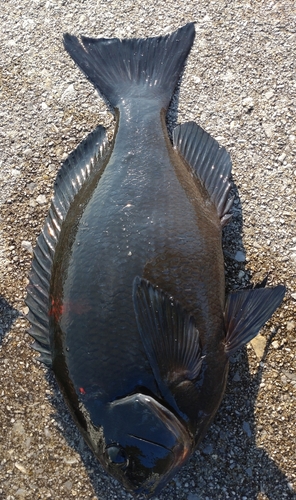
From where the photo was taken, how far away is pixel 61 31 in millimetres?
3525

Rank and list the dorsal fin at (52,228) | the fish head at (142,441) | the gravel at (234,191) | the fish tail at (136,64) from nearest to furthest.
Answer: the fish head at (142,441), the dorsal fin at (52,228), the gravel at (234,191), the fish tail at (136,64)

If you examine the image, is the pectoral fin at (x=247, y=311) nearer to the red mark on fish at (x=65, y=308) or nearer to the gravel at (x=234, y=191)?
the gravel at (x=234, y=191)

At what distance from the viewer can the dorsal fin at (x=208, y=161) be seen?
8.48 ft

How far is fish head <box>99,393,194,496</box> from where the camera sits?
6.37 ft

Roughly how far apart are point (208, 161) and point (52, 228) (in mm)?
934

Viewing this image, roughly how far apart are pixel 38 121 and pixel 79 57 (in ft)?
1.74

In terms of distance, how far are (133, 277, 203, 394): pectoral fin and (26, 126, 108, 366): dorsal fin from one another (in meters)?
0.56

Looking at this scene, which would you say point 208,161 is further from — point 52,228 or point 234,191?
point 52,228

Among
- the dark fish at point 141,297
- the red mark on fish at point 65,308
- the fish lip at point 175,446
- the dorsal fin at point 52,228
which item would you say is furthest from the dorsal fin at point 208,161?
the fish lip at point 175,446

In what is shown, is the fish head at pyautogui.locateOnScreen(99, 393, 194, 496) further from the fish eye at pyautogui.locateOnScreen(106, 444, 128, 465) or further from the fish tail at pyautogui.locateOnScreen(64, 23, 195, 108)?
the fish tail at pyautogui.locateOnScreen(64, 23, 195, 108)

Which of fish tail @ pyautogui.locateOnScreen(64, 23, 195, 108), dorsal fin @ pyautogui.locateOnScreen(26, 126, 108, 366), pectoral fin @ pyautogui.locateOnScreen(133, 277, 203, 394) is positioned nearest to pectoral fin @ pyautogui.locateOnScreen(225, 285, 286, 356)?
pectoral fin @ pyautogui.locateOnScreen(133, 277, 203, 394)

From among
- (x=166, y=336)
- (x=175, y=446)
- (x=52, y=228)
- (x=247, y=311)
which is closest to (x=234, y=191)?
(x=247, y=311)

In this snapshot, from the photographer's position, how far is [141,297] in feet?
6.63

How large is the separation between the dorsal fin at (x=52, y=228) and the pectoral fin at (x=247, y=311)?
881 mm
